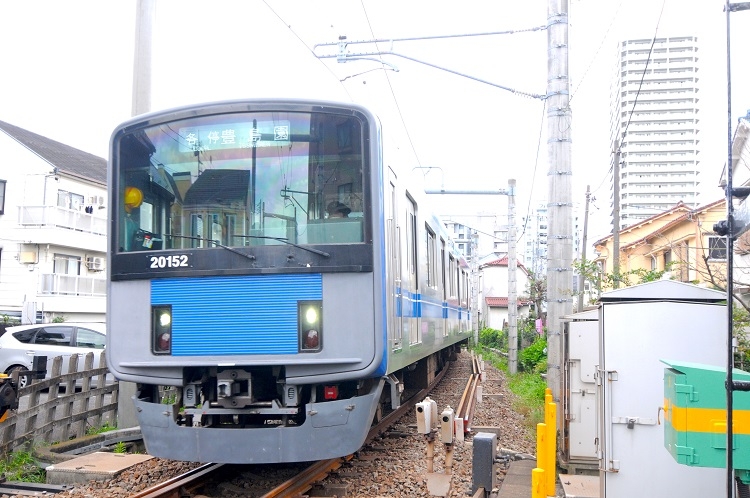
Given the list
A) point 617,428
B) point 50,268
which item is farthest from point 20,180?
point 617,428

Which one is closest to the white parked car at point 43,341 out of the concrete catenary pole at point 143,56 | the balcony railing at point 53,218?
the concrete catenary pole at point 143,56

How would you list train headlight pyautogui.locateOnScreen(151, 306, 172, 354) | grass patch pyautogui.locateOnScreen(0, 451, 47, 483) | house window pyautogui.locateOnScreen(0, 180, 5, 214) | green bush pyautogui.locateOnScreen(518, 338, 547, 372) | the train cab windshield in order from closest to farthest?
the train cab windshield, train headlight pyautogui.locateOnScreen(151, 306, 172, 354), grass patch pyautogui.locateOnScreen(0, 451, 47, 483), green bush pyautogui.locateOnScreen(518, 338, 547, 372), house window pyautogui.locateOnScreen(0, 180, 5, 214)

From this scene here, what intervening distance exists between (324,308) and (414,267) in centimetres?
253

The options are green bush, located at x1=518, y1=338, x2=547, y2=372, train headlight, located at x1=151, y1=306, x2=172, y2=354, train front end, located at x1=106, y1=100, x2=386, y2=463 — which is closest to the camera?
train front end, located at x1=106, y1=100, x2=386, y2=463

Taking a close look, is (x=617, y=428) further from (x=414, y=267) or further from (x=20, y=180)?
(x=20, y=180)

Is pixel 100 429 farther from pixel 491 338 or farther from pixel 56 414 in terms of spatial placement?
pixel 491 338

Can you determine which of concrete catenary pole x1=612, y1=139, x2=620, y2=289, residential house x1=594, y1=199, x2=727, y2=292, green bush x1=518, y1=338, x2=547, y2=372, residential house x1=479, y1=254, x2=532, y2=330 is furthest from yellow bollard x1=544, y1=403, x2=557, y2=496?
residential house x1=479, y1=254, x2=532, y2=330

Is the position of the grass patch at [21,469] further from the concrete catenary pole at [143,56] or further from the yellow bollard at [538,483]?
the yellow bollard at [538,483]

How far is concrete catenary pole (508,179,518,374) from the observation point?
18.7 meters

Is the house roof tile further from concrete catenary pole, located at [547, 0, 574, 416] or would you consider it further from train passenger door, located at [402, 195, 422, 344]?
concrete catenary pole, located at [547, 0, 574, 416]

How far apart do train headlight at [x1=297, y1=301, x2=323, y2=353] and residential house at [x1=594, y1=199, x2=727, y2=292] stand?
621cm

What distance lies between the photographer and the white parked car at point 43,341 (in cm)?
1386

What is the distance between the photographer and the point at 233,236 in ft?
20.1

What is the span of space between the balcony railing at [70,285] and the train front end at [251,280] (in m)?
21.3
